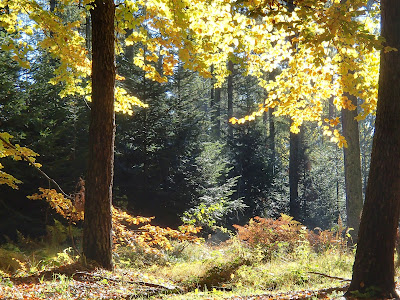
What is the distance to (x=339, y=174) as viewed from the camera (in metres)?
27.2

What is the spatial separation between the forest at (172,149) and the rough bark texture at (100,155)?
2cm

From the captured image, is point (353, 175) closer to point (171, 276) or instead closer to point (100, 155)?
point (171, 276)

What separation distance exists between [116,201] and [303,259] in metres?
6.59

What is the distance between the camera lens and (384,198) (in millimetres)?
4852

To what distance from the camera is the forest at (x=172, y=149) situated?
493cm

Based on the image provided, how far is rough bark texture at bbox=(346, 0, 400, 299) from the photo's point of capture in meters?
4.82

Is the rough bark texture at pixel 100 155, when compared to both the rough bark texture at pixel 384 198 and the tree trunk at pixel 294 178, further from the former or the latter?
the tree trunk at pixel 294 178

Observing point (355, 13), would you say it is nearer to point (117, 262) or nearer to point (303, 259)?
point (303, 259)

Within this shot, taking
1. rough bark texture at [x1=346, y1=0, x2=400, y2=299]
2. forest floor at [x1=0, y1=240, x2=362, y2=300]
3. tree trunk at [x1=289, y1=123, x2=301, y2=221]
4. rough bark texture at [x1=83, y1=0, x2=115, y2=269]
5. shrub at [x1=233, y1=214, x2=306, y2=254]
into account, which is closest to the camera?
rough bark texture at [x1=346, y1=0, x2=400, y2=299]

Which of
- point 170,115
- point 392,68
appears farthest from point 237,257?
point 170,115

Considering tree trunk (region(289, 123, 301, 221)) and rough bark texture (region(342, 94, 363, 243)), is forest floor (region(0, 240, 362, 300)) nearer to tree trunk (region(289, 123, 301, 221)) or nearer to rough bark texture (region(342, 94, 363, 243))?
rough bark texture (region(342, 94, 363, 243))

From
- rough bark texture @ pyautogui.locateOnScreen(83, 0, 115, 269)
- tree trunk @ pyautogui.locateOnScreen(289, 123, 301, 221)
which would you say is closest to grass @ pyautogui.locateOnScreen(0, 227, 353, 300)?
rough bark texture @ pyautogui.locateOnScreen(83, 0, 115, 269)

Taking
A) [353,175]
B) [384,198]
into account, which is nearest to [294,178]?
[353,175]

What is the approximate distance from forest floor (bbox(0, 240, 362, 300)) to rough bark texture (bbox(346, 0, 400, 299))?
0.52m
